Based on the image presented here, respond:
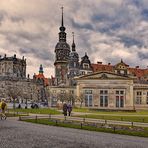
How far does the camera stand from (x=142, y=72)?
4338 inches

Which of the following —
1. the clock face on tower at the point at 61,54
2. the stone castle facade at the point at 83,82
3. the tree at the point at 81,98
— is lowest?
the tree at the point at 81,98

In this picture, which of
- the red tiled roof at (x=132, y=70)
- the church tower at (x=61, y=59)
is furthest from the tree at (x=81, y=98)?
the church tower at (x=61, y=59)

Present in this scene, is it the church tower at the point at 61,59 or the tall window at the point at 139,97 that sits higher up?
the church tower at the point at 61,59

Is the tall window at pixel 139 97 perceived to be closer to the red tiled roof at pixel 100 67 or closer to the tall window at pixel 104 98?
the tall window at pixel 104 98

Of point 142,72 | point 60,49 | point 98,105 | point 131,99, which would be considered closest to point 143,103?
point 131,99

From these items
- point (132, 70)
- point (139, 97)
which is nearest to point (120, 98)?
point (139, 97)

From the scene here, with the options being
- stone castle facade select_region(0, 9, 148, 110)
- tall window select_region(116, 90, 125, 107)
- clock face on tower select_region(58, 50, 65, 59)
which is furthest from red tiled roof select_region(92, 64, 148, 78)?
tall window select_region(116, 90, 125, 107)

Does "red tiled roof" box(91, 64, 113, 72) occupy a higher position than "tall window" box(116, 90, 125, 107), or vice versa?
"red tiled roof" box(91, 64, 113, 72)

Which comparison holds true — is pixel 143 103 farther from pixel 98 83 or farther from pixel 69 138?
pixel 69 138

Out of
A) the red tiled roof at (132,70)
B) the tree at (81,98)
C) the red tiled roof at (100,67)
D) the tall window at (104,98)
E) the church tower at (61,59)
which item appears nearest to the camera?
the tree at (81,98)

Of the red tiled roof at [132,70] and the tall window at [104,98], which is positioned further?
the red tiled roof at [132,70]

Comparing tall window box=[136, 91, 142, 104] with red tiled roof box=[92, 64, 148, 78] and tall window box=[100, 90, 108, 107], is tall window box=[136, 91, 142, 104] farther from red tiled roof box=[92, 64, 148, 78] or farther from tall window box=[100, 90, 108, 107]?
red tiled roof box=[92, 64, 148, 78]

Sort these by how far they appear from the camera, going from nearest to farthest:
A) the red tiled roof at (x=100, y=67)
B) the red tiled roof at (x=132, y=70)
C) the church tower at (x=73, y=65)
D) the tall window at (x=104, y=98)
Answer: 1. the tall window at (x=104, y=98)
2. the red tiled roof at (x=132, y=70)
3. the red tiled roof at (x=100, y=67)
4. the church tower at (x=73, y=65)

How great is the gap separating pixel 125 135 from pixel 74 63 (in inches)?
3677
